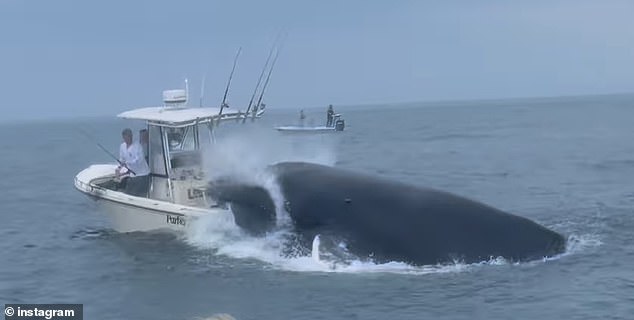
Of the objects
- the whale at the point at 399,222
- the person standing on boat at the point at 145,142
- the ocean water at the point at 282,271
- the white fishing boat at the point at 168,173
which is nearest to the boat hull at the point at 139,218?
the white fishing boat at the point at 168,173

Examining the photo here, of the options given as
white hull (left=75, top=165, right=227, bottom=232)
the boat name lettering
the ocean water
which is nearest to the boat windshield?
the ocean water

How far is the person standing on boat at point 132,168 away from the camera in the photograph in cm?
2627

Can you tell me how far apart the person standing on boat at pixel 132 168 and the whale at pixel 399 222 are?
19.3ft

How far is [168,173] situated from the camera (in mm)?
26016

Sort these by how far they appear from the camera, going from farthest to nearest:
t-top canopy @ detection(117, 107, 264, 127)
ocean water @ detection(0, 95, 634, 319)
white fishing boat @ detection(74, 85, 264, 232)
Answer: t-top canopy @ detection(117, 107, 264, 127)
white fishing boat @ detection(74, 85, 264, 232)
ocean water @ detection(0, 95, 634, 319)

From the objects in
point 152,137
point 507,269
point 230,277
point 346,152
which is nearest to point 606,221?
point 507,269

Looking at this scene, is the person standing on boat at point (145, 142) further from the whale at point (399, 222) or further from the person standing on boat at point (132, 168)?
the whale at point (399, 222)

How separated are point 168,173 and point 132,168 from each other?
1.26 metres

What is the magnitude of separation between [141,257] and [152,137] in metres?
4.58

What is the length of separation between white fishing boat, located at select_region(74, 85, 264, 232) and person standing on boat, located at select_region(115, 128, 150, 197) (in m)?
0.19

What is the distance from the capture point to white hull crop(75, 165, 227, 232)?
24141 mm

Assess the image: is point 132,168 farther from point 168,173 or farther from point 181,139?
point 181,139

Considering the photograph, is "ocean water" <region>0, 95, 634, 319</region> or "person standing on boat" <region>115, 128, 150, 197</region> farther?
"person standing on boat" <region>115, 128, 150, 197</region>

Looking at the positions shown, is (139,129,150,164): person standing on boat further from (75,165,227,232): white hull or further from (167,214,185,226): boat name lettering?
(167,214,185,226): boat name lettering
